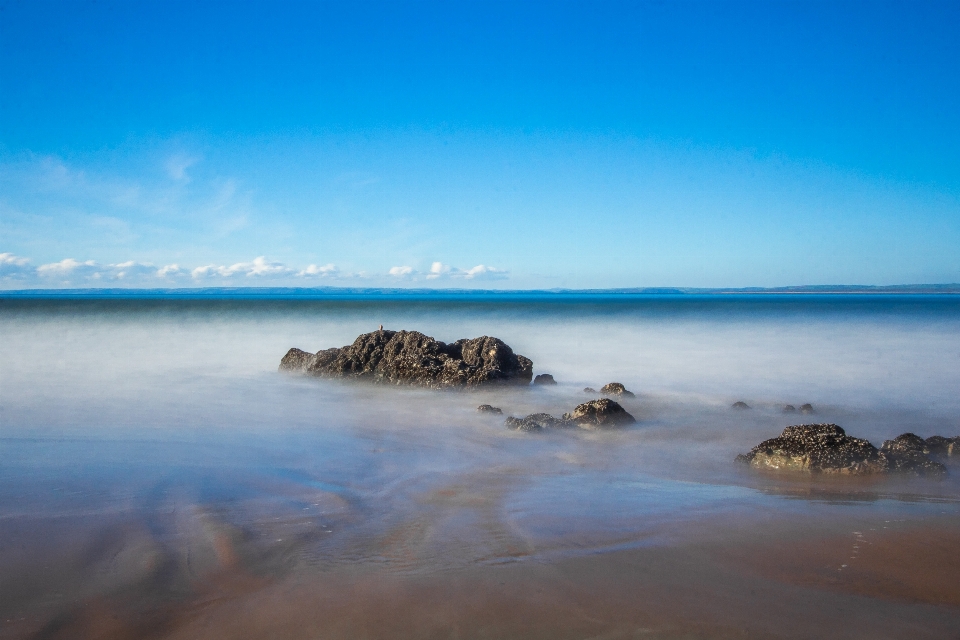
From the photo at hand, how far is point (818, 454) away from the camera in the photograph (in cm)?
625

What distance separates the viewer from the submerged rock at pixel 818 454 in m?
6.13

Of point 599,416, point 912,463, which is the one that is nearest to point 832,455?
point 912,463

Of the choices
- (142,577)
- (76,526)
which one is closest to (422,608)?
(142,577)

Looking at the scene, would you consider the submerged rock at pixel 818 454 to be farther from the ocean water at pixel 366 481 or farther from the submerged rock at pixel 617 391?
the submerged rock at pixel 617 391

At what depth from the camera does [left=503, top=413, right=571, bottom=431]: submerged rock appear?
8094mm

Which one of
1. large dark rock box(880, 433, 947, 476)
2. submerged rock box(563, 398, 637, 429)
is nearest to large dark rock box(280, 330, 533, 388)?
submerged rock box(563, 398, 637, 429)

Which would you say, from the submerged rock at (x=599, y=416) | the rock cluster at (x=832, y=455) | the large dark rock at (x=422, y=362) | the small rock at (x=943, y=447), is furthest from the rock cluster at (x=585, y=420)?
the small rock at (x=943, y=447)

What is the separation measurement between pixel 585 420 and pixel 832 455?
123 inches

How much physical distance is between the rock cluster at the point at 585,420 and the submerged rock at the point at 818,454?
2073 mm

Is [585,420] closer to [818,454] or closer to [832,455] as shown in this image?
[818,454]

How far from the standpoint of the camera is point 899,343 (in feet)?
75.3

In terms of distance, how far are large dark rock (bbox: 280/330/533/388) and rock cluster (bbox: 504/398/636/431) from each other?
3453 millimetres

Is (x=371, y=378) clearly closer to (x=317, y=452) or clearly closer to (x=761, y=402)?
(x=317, y=452)

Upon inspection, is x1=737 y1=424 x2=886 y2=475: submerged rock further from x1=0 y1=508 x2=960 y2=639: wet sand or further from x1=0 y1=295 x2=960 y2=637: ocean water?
x1=0 y1=508 x2=960 y2=639: wet sand
